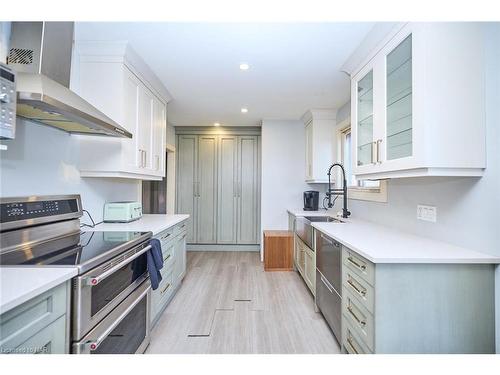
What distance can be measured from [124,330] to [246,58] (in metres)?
2.30

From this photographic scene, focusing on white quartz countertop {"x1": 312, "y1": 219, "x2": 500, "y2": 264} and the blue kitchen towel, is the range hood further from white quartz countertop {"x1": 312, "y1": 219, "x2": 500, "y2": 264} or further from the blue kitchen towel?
white quartz countertop {"x1": 312, "y1": 219, "x2": 500, "y2": 264}

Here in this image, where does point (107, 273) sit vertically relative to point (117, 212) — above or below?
below

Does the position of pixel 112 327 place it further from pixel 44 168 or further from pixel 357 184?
pixel 357 184

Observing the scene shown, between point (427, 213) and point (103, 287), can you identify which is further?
point (427, 213)

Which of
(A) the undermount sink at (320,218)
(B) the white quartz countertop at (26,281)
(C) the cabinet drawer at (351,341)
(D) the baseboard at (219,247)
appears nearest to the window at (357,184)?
(A) the undermount sink at (320,218)

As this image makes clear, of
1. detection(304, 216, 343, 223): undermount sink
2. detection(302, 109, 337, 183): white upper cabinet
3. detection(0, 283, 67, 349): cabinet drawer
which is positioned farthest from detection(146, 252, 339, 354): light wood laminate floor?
detection(302, 109, 337, 183): white upper cabinet

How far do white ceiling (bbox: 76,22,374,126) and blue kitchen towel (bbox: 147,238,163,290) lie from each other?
163 centimetres

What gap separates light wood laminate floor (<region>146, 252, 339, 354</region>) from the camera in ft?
6.40

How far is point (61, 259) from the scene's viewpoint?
4.06ft

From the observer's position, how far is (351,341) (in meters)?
1.62

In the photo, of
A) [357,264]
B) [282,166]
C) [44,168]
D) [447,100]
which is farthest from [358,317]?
[282,166]

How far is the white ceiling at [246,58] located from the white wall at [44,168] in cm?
88

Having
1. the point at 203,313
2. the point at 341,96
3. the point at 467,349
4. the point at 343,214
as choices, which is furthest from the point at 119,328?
the point at 341,96

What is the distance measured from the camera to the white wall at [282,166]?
4465 millimetres
